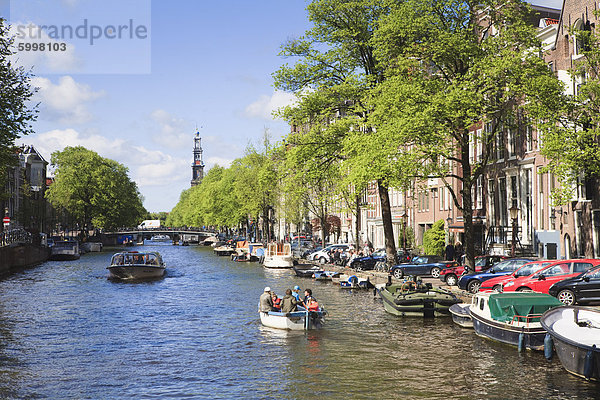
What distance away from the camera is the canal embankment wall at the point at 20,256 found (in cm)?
6681

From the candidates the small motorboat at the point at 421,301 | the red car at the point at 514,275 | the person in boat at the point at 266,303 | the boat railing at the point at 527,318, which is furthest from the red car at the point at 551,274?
the person in boat at the point at 266,303

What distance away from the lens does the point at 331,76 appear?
154 ft

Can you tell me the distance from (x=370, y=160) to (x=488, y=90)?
7352mm

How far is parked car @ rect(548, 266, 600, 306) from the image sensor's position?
92.8ft

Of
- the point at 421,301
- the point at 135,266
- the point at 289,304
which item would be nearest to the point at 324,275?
the point at 135,266

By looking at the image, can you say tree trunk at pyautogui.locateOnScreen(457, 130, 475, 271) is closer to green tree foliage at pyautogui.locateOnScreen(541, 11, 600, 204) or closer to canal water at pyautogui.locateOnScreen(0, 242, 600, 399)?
green tree foliage at pyautogui.locateOnScreen(541, 11, 600, 204)

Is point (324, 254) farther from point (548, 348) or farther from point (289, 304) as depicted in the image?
point (548, 348)

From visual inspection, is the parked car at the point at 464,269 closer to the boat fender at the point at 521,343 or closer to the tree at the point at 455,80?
the tree at the point at 455,80

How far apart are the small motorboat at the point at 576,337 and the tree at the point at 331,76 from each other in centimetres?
2353

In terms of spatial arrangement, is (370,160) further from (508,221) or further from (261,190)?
(261,190)

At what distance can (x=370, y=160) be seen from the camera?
38.5 m

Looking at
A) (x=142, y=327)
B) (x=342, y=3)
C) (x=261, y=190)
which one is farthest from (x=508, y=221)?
(x=261, y=190)

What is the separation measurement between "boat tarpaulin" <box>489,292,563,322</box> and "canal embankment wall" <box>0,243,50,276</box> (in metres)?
52.5

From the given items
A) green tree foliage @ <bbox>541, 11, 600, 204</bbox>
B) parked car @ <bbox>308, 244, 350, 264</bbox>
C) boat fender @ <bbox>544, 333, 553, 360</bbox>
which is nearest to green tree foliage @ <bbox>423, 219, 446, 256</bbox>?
parked car @ <bbox>308, 244, 350, 264</bbox>
